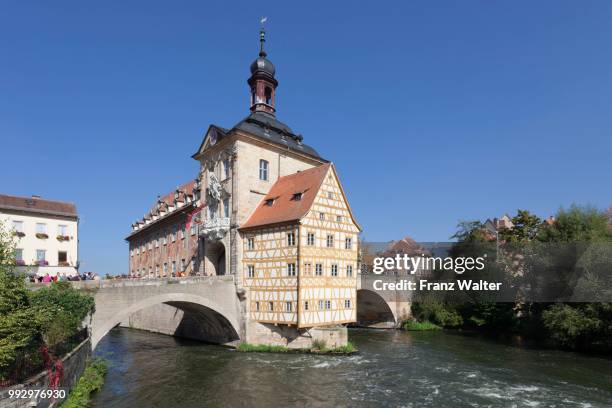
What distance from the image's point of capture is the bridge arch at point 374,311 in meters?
37.8

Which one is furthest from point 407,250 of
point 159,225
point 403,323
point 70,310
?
point 70,310

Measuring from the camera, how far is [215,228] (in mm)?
27641

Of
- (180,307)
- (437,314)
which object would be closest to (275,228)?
(180,307)

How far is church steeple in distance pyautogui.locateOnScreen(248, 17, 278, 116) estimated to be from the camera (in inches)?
1328

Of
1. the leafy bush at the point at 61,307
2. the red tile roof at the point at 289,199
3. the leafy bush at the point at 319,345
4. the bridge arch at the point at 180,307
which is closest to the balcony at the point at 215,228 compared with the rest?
the red tile roof at the point at 289,199

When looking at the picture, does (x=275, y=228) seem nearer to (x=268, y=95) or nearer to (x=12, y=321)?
(x=268, y=95)

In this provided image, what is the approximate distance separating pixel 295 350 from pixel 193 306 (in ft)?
21.3

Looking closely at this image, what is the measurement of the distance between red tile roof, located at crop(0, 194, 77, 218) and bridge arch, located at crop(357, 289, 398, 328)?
24.4 m

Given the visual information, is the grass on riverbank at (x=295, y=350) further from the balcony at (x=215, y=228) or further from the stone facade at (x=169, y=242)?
the stone facade at (x=169, y=242)

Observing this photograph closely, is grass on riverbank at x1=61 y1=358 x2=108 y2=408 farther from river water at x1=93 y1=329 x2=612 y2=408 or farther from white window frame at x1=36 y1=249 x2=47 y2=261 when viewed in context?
white window frame at x1=36 y1=249 x2=47 y2=261

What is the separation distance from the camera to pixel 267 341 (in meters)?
24.8

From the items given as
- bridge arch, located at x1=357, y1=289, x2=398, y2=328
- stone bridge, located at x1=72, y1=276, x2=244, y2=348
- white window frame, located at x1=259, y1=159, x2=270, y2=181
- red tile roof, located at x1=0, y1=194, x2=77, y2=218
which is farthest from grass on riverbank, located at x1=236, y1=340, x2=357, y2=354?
red tile roof, located at x1=0, y1=194, x2=77, y2=218

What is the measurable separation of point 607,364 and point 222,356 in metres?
20.4

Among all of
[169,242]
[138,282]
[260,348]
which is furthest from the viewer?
[169,242]
